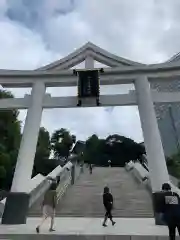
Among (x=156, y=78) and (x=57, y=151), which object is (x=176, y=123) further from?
(x=156, y=78)

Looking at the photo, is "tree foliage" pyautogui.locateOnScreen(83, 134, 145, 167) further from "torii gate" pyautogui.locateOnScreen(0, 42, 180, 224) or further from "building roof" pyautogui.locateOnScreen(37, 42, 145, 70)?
"torii gate" pyautogui.locateOnScreen(0, 42, 180, 224)

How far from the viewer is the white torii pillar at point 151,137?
11.2m

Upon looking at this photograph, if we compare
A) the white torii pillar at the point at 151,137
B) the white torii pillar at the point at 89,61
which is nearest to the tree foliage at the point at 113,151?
the white torii pillar at the point at 89,61

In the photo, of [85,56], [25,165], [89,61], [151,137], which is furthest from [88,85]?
[25,165]

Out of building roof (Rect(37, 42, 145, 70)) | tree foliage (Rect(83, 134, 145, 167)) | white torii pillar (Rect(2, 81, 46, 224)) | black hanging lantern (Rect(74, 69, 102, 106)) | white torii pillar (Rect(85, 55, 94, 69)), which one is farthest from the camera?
tree foliage (Rect(83, 134, 145, 167))

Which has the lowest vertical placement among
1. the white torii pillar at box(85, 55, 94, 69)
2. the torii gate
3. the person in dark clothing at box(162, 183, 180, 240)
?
the person in dark clothing at box(162, 183, 180, 240)

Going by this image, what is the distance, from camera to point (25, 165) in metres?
11.8

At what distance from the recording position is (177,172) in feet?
104

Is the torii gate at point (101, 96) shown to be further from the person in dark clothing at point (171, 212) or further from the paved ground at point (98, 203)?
the person in dark clothing at point (171, 212)

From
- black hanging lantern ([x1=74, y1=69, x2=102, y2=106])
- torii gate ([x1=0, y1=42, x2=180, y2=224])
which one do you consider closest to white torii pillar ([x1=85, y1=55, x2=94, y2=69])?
torii gate ([x1=0, y1=42, x2=180, y2=224])

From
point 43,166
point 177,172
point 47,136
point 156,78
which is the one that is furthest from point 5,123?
point 156,78

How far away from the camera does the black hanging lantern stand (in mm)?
13156

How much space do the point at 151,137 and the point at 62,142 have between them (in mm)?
51185

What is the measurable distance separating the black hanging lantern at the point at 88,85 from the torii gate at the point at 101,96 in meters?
0.23
